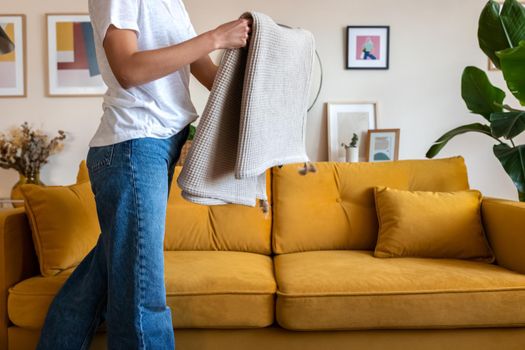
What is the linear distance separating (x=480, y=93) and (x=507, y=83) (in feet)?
1.49

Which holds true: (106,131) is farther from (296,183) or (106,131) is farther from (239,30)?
(296,183)

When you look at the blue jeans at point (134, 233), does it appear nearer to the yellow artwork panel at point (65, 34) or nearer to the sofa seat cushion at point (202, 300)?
the sofa seat cushion at point (202, 300)

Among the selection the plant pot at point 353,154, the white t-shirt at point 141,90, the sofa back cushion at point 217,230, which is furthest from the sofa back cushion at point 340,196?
the white t-shirt at point 141,90

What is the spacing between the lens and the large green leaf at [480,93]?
2.59m

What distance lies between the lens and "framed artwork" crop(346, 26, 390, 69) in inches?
122

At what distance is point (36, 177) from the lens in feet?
9.59

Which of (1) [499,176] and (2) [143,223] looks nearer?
(2) [143,223]

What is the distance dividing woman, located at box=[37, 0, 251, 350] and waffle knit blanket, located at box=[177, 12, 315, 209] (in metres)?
0.05

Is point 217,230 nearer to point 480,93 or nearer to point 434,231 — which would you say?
point 434,231

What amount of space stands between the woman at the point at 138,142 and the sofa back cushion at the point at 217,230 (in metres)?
0.91

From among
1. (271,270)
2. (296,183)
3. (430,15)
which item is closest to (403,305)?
(271,270)

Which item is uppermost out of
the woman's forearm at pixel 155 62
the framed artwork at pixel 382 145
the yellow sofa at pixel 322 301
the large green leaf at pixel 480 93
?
the large green leaf at pixel 480 93

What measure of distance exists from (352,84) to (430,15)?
0.66m

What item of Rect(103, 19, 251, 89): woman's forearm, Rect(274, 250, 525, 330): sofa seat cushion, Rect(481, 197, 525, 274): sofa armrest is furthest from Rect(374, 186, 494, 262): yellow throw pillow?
Rect(103, 19, 251, 89): woman's forearm
